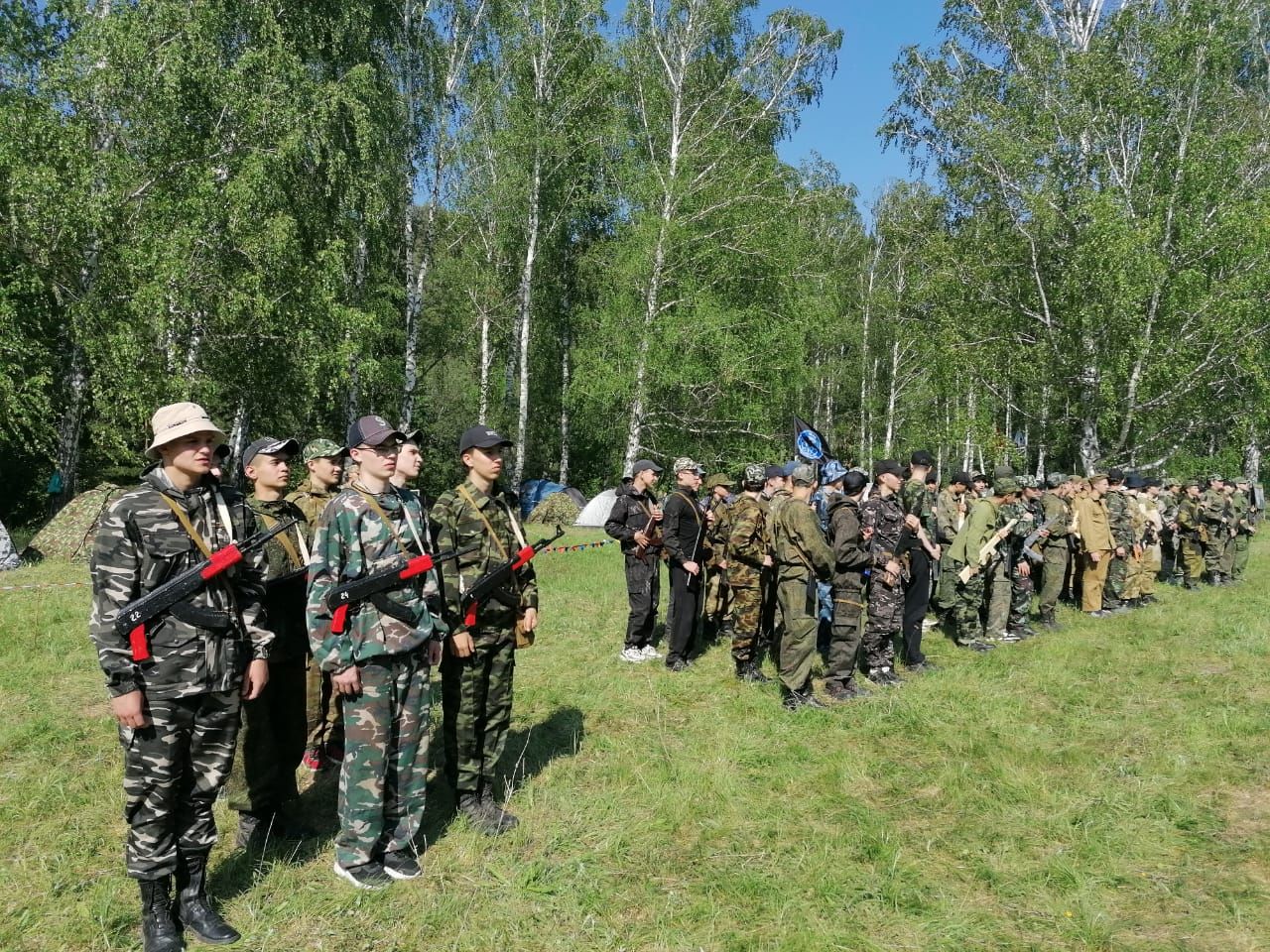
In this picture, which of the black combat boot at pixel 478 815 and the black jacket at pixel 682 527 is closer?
the black combat boot at pixel 478 815

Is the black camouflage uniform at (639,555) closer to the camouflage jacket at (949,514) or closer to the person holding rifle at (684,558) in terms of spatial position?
the person holding rifle at (684,558)

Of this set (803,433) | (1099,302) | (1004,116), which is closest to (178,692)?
(803,433)

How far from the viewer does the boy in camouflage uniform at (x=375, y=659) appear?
3467 millimetres

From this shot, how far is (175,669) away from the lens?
3.03m

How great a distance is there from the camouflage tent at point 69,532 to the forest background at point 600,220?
118 cm

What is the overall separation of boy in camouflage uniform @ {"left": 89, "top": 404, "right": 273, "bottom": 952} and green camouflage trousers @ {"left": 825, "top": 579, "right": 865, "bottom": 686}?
4552mm

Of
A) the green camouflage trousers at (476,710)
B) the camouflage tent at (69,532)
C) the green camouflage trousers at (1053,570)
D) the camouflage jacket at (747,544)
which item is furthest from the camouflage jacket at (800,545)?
the camouflage tent at (69,532)

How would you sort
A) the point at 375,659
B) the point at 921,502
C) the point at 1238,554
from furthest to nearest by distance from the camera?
the point at 1238,554, the point at 921,502, the point at 375,659

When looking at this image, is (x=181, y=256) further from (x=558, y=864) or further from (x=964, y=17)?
(x=964, y=17)

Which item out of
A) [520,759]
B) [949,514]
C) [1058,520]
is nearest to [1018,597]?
[949,514]

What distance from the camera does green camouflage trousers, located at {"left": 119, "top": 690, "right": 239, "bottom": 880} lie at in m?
3.01

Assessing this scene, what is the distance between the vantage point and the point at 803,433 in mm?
12281

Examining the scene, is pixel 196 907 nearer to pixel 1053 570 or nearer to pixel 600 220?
pixel 1053 570

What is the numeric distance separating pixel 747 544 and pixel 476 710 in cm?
340
